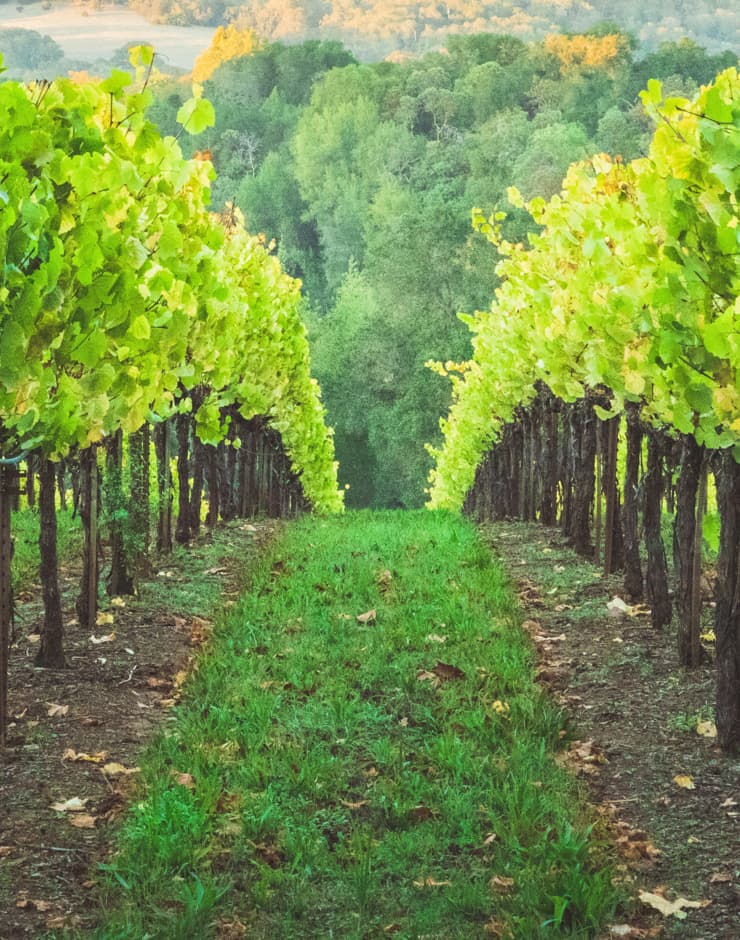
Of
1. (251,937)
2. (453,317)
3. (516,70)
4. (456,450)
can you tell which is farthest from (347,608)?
(516,70)

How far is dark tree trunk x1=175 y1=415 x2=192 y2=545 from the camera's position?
44.4ft

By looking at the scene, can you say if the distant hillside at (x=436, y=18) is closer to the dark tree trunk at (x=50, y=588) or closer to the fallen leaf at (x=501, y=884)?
the dark tree trunk at (x=50, y=588)

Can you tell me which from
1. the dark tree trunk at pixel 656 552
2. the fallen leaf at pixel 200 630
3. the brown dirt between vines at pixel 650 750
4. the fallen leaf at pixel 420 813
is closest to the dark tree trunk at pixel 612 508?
the brown dirt between vines at pixel 650 750

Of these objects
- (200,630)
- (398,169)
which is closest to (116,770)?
(200,630)

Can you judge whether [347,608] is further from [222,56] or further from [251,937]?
[222,56]

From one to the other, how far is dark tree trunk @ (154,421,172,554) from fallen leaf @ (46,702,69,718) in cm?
472

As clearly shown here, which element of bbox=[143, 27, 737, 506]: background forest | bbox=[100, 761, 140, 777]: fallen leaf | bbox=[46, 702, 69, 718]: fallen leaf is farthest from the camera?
bbox=[143, 27, 737, 506]: background forest

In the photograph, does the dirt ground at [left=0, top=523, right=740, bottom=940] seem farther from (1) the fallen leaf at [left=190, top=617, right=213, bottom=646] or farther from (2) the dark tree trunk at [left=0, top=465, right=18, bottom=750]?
(2) the dark tree trunk at [left=0, top=465, right=18, bottom=750]

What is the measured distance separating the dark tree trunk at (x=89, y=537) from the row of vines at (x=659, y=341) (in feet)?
11.9

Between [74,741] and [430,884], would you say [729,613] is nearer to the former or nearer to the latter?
[430,884]

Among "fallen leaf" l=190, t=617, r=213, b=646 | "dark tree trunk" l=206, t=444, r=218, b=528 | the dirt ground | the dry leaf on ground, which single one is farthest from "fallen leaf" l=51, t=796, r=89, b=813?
"dark tree trunk" l=206, t=444, r=218, b=528

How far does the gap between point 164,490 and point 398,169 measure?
81.9 meters

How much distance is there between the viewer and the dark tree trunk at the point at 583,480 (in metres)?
13.2

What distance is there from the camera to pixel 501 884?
16.2 feet
